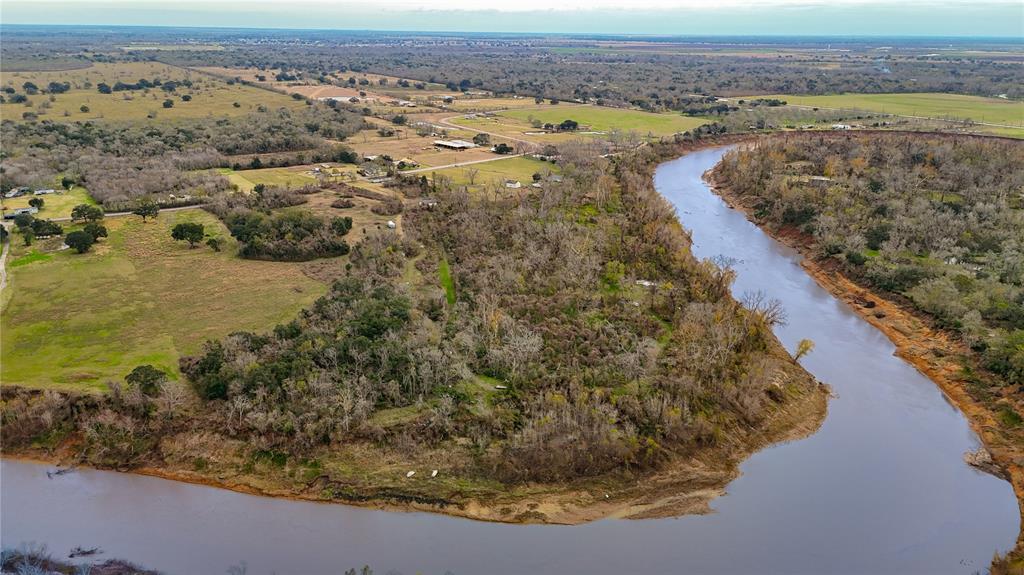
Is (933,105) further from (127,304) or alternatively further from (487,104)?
(127,304)

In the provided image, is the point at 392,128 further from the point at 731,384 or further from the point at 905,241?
the point at 731,384

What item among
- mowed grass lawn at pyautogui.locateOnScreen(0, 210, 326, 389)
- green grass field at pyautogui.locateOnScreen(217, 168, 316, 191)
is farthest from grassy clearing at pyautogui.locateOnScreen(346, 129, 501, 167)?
mowed grass lawn at pyautogui.locateOnScreen(0, 210, 326, 389)

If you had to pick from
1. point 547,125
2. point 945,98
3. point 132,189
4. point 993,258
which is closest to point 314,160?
point 132,189

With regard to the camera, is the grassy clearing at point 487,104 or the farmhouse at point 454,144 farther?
the grassy clearing at point 487,104

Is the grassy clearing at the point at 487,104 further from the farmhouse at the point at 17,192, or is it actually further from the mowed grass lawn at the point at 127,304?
the mowed grass lawn at the point at 127,304

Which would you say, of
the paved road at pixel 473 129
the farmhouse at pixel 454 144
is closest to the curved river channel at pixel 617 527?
the farmhouse at pixel 454 144

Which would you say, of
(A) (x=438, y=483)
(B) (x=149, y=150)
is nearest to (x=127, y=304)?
(A) (x=438, y=483)

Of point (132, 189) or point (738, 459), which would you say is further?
point (132, 189)

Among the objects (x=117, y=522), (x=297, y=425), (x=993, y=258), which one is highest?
(x=993, y=258)
